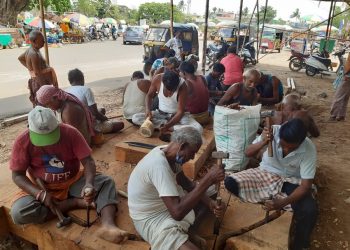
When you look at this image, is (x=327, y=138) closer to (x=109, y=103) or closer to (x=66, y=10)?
(x=109, y=103)

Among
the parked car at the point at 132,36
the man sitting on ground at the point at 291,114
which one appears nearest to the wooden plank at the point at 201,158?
the man sitting on ground at the point at 291,114

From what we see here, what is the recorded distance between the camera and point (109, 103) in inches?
279

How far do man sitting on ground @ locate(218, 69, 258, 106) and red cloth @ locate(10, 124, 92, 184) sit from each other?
7.25 ft

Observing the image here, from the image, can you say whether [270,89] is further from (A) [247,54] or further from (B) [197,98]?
(A) [247,54]

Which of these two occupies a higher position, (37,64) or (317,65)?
(37,64)

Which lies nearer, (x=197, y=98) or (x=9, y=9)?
(x=197, y=98)

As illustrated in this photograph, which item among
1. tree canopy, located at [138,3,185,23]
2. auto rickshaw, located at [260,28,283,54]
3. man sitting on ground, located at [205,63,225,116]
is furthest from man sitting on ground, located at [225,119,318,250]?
tree canopy, located at [138,3,185,23]

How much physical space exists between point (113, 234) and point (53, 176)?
0.70 metres

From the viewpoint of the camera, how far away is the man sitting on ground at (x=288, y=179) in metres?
2.52

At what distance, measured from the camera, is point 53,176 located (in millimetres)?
2480

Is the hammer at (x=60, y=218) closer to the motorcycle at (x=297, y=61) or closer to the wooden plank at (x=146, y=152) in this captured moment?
the wooden plank at (x=146, y=152)

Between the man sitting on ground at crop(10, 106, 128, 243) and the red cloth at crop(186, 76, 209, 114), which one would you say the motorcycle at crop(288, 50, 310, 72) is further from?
the man sitting on ground at crop(10, 106, 128, 243)

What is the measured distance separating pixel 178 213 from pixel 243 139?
65.1 inches

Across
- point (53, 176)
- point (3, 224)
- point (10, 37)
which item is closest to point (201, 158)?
point (53, 176)
